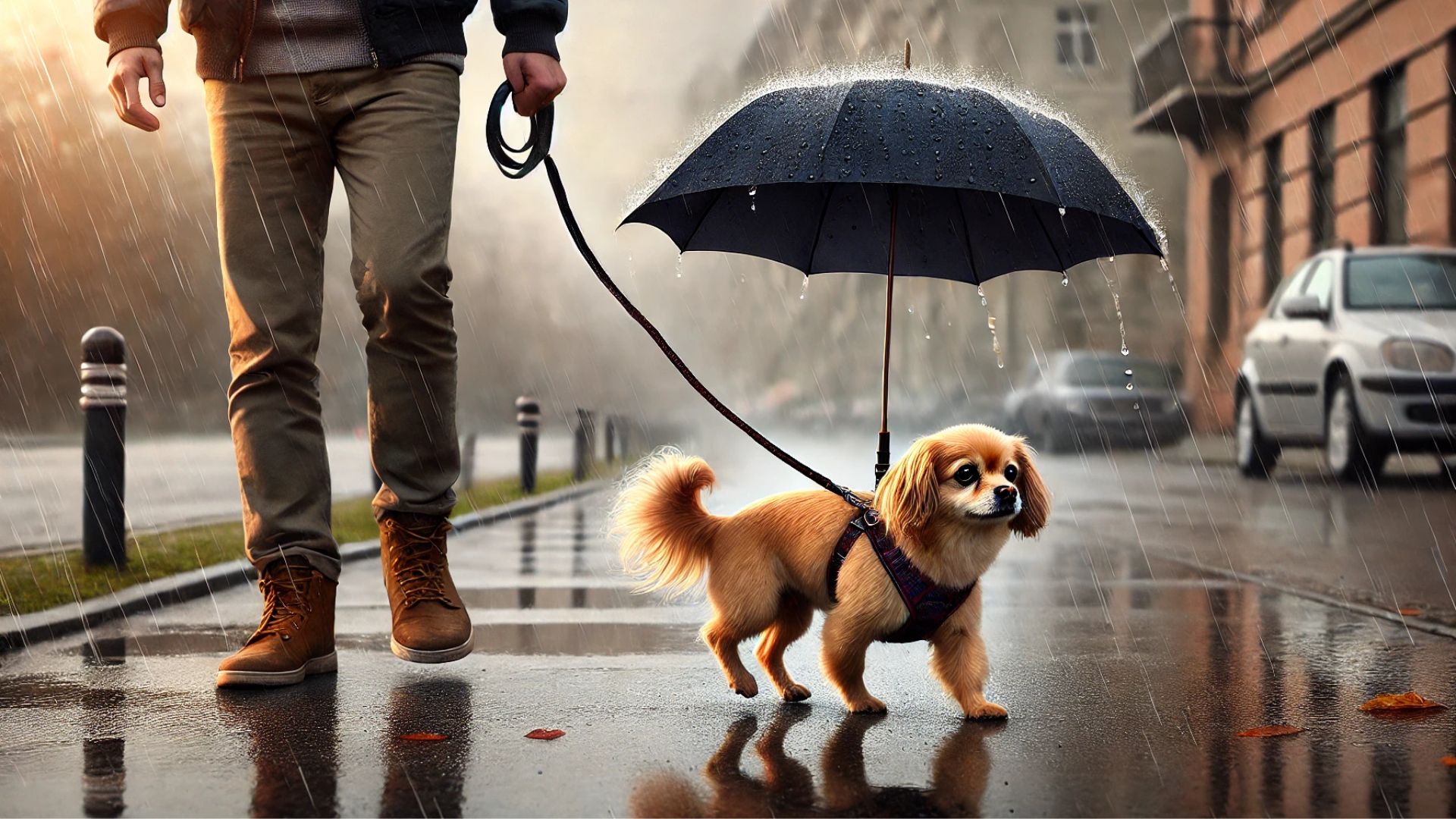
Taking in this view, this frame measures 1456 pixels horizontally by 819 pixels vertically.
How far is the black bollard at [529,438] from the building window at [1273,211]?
16.3 meters

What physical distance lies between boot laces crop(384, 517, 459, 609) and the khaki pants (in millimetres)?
69

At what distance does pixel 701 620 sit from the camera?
5633 millimetres

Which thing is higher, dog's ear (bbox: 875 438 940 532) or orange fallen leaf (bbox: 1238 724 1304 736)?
dog's ear (bbox: 875 438 940 532)

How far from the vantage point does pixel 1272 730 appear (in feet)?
11.6

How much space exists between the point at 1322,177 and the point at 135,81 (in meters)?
23.1

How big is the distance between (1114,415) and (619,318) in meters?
37.0

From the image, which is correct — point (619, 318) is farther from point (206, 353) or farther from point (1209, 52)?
point (1209, 52)

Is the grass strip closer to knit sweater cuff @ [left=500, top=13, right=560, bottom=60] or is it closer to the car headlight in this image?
knit sweater cuff @ [left=500, top=13, right=560, bottom=60]

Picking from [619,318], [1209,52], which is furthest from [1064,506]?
[619,318]

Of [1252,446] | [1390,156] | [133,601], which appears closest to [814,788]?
[133,601]

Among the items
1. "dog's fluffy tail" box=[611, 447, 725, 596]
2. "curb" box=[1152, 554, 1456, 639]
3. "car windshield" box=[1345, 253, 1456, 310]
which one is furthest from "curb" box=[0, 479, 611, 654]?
"car windshield" box=[1345, 253, 1456, 310]

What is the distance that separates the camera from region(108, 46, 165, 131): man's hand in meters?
3.97

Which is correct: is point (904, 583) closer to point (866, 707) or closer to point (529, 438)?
point (866, 707)

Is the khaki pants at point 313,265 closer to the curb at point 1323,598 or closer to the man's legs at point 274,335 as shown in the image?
the man's legs at point 274,335
